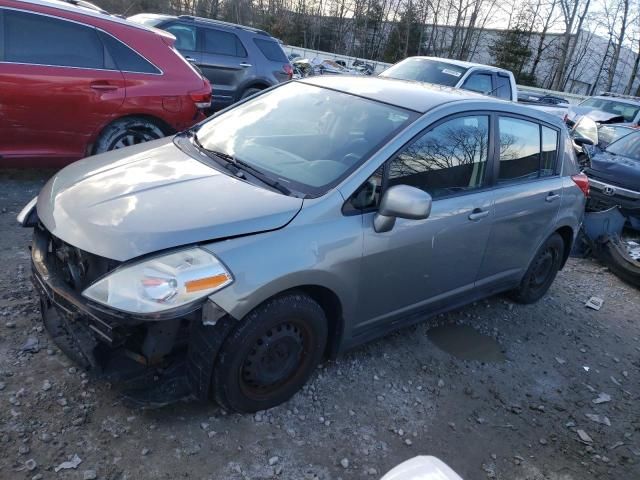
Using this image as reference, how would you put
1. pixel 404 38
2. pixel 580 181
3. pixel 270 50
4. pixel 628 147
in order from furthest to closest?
pixel 404 38
pixel 270 50
pixel 628 147
pixel 580 181

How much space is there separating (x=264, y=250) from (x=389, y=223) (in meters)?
0.78

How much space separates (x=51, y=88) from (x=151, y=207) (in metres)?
3.28

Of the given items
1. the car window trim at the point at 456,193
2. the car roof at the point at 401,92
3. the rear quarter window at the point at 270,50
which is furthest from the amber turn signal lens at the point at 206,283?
the rear quarter window at the point at 270,50

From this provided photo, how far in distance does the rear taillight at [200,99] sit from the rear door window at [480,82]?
5.45 m

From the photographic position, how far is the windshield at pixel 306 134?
2.97 m

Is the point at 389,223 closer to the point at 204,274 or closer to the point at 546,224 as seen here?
the point at 204,274

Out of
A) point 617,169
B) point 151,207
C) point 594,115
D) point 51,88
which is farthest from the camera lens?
point 594,115

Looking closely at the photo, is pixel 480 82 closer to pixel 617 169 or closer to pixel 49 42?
pixel 617 169

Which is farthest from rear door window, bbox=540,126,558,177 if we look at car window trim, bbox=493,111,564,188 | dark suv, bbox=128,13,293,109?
dark suv, bbox=128,13,293,109

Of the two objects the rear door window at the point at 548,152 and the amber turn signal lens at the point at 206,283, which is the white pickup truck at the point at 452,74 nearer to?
the rear door window at the point at 548,152

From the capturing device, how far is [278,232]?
257 centimetres

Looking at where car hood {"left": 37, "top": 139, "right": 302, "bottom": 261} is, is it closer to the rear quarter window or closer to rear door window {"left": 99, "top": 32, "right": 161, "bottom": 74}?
rear door window {"left": 99, "top": 32, "right": 161, "bottom": 74}

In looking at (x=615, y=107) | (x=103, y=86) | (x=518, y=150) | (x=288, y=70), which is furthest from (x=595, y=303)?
(x=615, y=107)

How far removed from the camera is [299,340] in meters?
2.81
